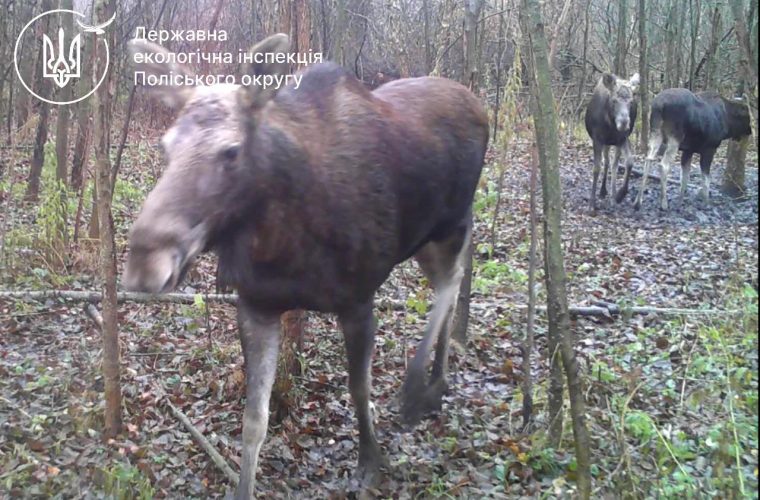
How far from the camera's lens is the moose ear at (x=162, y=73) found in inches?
144

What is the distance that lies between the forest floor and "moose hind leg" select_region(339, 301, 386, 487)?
0.14 m

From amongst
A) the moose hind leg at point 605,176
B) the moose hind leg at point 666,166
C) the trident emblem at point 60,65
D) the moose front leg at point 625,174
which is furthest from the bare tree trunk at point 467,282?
the moose hind leg at point 605,176

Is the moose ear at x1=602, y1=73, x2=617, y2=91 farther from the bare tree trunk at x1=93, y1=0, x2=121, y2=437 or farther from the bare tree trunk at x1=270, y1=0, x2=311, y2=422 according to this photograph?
the bare tree trunk at x1=93, y1=0, x2=121, y2=437

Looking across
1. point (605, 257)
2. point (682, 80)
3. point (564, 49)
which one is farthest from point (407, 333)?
point (682, 80)

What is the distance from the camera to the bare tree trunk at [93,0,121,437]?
4320 mm

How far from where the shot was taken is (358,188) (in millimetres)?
3908

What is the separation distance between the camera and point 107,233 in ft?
14.4

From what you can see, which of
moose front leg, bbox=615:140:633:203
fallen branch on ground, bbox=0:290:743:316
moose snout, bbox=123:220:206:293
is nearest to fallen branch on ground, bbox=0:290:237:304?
fallen branch on ground, bbox=0:290:743:316

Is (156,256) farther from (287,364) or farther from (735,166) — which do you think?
(735,166)

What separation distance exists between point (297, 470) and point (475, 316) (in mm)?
3161

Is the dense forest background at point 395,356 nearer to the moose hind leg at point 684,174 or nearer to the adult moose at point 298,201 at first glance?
the adult moose at point 298,201

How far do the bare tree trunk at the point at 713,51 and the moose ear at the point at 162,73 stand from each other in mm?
15951

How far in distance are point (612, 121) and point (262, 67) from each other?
1157 centimetres

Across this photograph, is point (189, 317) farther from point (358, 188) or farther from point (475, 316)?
point (358, 188)
